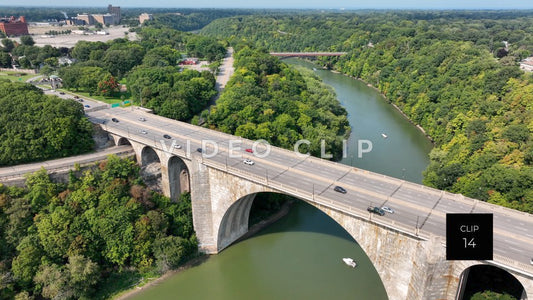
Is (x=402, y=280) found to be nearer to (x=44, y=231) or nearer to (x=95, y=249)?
(x=95, y=249)

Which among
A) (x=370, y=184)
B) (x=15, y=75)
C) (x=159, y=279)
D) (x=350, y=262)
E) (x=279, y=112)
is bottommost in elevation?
(x=159, y=279)

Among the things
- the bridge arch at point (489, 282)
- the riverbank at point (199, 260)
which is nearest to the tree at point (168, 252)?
the riverbank at point (199, 260)

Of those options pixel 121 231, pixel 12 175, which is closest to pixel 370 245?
pixel 121 231

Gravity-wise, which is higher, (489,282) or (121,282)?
(489,282)

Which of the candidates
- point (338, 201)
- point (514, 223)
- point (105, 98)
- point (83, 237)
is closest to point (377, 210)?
point (338, 201)

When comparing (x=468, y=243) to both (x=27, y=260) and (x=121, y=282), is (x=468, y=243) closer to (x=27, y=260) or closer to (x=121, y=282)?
(x=121, y=282)

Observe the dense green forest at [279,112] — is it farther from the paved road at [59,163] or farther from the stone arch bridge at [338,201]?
the paved road at [59,163]

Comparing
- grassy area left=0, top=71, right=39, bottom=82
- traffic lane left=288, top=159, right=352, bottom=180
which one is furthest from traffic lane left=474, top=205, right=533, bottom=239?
grassy area left=0, top=71, right=39, bottom=82
